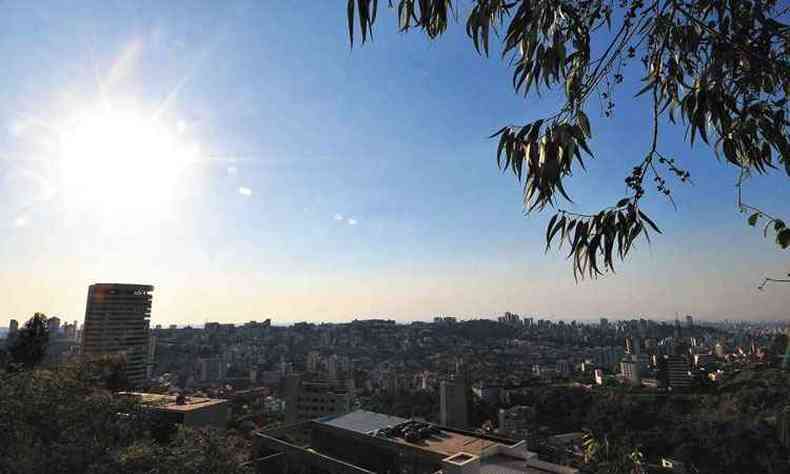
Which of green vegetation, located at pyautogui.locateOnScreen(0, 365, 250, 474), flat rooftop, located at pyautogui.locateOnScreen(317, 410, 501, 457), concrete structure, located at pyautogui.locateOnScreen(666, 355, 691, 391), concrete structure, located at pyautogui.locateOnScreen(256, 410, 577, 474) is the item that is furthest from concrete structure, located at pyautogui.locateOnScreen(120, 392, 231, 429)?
concrete structure, located at pyautogui.locateOnScreen(666, 355, 691, 391)

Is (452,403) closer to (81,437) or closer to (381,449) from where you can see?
(381,449)

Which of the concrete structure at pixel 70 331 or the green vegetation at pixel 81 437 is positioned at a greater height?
the concrete structure at pixel 70 331

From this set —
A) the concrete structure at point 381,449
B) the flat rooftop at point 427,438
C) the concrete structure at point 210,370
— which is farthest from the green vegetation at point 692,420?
the concrete structure at point 210,370

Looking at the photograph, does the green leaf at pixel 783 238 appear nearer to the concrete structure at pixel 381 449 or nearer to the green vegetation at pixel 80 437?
the green vegetation at pixel 80 437

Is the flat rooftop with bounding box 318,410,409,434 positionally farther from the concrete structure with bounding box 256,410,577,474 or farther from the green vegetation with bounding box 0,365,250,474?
the green vegetation with bounding box 0,365,250,474

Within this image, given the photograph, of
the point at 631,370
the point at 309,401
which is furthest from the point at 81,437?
the point at 631,370

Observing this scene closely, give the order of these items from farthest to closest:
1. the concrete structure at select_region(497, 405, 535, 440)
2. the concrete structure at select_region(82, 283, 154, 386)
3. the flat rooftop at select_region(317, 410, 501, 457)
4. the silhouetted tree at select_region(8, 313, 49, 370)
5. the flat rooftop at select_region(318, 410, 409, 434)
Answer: the concrete structure at select_region(82, 283, 154, 386) → the concrete structure at select_region(497, 405, 535, 440) → the silhouetted tree at select_region(8, 313, 49, 370) → the flat rooftop at select_region(318, 410, 409, 434) → the flat rooftop at select_region(317, 410, 501, 457)
